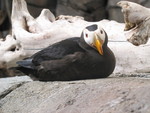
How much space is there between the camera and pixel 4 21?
882cm

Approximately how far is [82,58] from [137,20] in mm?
1274

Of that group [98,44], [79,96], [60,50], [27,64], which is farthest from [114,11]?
[79,96]

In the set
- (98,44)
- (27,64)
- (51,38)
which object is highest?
(98,44)

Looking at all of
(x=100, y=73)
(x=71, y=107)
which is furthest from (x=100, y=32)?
(x=71, y=107)

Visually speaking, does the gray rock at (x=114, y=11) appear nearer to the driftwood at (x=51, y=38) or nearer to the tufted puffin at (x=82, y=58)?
the driftwood at (x=51, y=38)

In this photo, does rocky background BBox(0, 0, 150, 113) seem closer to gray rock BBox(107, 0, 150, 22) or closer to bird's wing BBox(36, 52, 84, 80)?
bird's wing BBox(36, 52, 84, 80)

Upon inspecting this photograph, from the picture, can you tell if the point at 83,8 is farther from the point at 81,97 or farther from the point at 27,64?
the point at 81,97

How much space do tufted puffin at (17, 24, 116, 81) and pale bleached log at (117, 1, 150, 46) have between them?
1071 mm

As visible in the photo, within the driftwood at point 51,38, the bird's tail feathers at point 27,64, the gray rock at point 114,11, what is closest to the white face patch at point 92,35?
the bird's tail feathers at point 27,64

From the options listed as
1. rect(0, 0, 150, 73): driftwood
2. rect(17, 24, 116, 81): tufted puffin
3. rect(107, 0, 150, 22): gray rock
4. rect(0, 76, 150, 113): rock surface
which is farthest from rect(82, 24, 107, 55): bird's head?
rect(107, 0, 150, 22): gray rock

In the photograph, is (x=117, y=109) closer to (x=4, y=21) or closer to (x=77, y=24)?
(x=77, y=24)

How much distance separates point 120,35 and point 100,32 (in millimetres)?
1482

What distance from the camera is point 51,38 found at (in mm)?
3969

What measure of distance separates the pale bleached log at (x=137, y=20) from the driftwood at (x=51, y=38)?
3 centimetres
